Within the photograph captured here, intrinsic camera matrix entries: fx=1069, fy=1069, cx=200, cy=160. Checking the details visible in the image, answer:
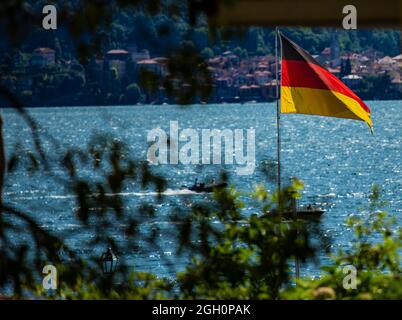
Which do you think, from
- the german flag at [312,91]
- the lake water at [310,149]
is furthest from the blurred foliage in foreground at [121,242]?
the lake water at [310,149]

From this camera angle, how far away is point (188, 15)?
204 centimetres

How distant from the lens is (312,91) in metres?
9.73

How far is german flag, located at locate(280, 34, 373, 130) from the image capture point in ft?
29.3

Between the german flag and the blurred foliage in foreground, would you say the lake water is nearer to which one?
the german flag

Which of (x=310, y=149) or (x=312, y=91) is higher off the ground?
(x=312, y=91)

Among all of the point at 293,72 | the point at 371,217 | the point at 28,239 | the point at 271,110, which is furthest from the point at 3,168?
the point at 271,110

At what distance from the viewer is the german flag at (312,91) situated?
29.3 ft

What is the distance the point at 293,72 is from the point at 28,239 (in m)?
7.89

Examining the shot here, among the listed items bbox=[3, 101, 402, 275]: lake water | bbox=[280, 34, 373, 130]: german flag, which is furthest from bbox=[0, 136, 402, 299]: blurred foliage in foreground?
bbox=[3, 101, 402, 275]: lake water

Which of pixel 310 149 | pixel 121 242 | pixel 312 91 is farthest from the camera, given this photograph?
pixel 310 149

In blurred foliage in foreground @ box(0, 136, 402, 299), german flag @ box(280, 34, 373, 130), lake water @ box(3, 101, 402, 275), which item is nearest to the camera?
blurred foliage in foreground @ box(0, 136, 402, 299)

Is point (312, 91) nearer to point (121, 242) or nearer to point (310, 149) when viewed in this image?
point (121, 242)

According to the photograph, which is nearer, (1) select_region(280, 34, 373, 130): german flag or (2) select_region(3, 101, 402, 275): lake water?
(1) select_region(280, 34, 373, 130): german flag

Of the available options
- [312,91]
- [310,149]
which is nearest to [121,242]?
[312,91]
